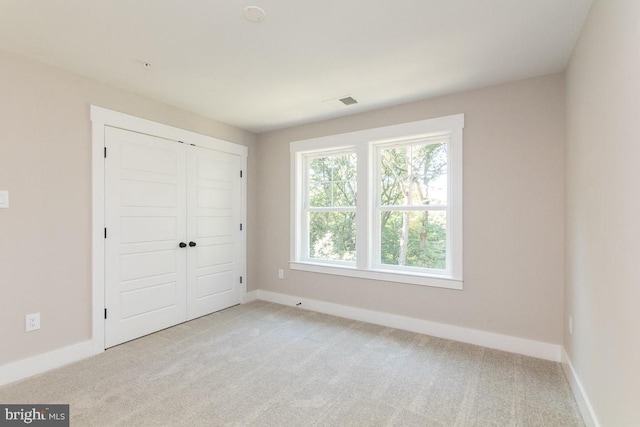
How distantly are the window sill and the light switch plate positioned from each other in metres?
2.90

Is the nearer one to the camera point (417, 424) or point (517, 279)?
point (417, 424)

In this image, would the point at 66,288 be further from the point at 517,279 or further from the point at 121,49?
the point at 517,279

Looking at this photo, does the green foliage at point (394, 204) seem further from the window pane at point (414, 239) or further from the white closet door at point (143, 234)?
the white closet door at point (143, 234)

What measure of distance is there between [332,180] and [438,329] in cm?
217

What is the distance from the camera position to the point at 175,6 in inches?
73.1

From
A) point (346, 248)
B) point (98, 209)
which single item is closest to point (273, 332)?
point (346, 248)

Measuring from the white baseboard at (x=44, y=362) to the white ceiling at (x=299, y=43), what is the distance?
7.79ft

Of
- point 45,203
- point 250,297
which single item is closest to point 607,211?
point 45,203

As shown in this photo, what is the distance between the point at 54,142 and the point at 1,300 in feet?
4.20

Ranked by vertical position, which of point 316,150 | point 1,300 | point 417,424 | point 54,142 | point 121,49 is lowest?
point 417,424

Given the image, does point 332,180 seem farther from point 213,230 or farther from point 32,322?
point 32,322

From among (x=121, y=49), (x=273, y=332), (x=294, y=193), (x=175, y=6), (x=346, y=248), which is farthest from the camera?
(x=294, y=193)

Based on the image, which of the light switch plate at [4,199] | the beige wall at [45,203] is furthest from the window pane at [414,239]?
the light switch plate at [4,199]

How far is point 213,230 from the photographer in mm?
4031
